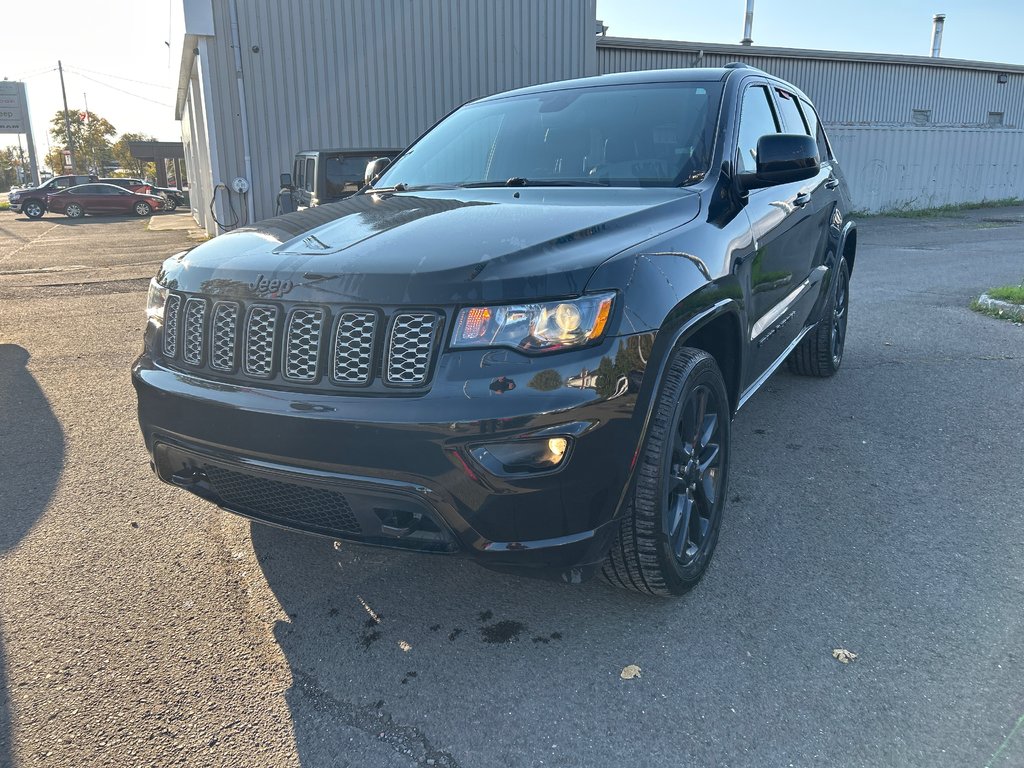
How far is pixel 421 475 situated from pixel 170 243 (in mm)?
18033

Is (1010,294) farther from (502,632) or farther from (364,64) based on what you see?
(364,64)

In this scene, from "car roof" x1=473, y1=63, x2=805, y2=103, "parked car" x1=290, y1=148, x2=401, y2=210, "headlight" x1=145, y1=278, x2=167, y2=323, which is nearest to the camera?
"headlight" x1=145, y1=278, x2=167, y2=323

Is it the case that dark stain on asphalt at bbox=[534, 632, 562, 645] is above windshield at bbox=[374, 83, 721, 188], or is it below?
below

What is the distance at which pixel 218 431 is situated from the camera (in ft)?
7.76

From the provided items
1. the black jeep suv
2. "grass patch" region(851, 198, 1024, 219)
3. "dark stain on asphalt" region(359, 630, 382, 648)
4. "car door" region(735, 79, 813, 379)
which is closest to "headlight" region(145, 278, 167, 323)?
the black jeep suv

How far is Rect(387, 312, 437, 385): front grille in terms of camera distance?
83.3 inches

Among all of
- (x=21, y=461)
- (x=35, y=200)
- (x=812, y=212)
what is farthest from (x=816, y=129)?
(x=35, y=200)

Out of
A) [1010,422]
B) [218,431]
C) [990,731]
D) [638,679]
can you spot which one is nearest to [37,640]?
[218,431]

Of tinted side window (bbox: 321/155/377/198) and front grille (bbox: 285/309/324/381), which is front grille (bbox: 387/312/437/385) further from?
tinted side window (bbox: 321/155/377/198)

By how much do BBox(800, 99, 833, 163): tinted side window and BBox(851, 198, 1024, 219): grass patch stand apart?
634 inches

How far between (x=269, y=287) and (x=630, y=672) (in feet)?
5.06

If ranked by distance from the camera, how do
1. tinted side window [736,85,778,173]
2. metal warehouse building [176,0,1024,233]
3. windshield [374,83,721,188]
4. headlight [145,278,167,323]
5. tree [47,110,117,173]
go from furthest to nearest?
1. tree [47,110,117,173]
2. metal warehouse building [176,0,1024,233]
3. tinted side window [736,85,778,173]
4. windshield [374,83,721,188]
5. headlight [145,278,167,323]

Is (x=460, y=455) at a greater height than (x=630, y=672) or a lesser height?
greater

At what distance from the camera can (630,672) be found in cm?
237
